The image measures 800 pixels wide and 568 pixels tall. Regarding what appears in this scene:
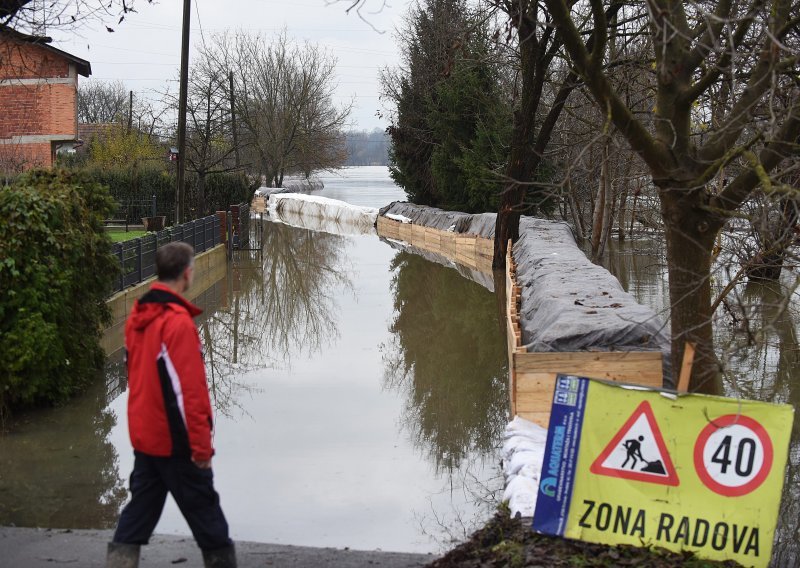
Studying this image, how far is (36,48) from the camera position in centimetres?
3256

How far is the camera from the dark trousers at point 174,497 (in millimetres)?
4953

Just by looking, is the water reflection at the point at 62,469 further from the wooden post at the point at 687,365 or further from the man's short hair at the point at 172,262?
the wooden post at the point at 687,365

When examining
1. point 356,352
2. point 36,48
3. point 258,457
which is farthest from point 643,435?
point 36,48

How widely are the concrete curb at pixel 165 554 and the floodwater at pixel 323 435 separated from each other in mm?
1021

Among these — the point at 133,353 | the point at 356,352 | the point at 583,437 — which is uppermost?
the point at 133,353

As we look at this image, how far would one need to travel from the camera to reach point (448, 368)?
48.0 ft

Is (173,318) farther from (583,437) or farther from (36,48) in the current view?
(36,48)

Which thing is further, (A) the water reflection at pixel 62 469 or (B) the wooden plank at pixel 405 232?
(B) the wooden plank at pixel 405 232

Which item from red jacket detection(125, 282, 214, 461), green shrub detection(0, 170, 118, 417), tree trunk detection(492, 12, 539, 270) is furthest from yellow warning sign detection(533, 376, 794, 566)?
tree trunk detection(492, 12, 539, 270)

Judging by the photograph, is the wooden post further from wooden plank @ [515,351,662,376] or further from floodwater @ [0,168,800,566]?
wooden plank @ [515,351,662,376]

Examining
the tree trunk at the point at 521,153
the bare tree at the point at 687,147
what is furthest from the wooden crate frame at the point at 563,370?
the tree trunk at the point at 521,153

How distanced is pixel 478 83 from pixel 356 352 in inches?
873

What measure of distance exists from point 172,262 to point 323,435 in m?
6.04

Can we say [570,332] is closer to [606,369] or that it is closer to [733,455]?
[606,369]
